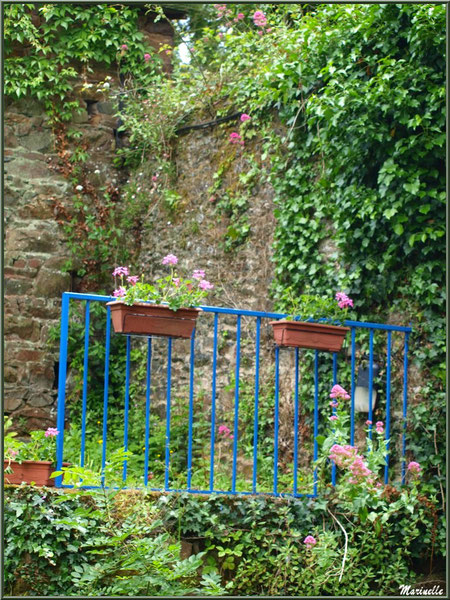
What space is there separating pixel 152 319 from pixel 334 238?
1.52 meters

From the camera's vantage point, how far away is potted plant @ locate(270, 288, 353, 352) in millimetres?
4070

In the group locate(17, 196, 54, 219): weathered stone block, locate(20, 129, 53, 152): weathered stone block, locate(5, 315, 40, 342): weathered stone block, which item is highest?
locate(20, 129, 53, 152): weathered stone block

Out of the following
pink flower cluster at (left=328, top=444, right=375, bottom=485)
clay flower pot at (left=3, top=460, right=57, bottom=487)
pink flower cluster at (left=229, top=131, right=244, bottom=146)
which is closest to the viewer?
clay flower pot at (left=3, top=460, right=57, bottom=487)

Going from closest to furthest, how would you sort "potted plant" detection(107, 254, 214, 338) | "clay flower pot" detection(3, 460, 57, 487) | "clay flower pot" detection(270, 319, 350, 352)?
1. "clay flower pot" detection(3, 460, 57, 487)
2. "potted plant" detection(107, 254, 214, 338)
3. "clay flower pot" detection(270, 319, 350, 352)

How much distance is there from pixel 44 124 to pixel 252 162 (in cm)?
236

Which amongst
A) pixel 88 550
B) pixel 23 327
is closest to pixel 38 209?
pixel 23 327

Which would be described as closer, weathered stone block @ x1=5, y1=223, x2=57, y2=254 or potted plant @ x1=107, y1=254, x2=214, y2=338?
potted plant @ x1=107, y1=254, x2=214, y2=338

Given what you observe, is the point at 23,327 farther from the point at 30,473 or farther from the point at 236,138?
the point at 30,473

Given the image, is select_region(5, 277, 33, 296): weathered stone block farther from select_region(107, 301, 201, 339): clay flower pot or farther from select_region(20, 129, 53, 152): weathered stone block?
select_region(107, 301, 201, 339): clay flower pot

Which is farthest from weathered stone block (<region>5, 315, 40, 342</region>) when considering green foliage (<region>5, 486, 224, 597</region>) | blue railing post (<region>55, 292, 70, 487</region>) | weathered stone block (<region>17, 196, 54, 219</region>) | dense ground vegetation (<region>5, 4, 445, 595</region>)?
green foliage (<region>5, 486, 224, 597</region>)

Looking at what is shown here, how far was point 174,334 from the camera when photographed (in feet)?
12.6

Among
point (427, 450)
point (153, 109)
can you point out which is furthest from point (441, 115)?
point (153, 109)

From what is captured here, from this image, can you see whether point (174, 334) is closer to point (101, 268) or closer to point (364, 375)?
point (364, 375)

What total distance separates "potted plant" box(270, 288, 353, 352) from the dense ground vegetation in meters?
0.40
